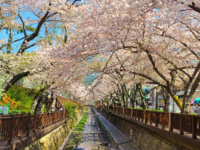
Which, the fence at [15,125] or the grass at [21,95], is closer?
the fence at [15,125]

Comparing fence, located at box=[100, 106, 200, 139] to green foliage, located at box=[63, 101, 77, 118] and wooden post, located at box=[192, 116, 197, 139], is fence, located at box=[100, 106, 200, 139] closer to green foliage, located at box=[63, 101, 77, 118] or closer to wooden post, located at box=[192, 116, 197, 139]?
wooden post, located at box=[192, 116, 197, 139]

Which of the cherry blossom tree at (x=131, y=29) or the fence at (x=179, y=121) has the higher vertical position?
the cherry blossom tree at (x=131, y=29)

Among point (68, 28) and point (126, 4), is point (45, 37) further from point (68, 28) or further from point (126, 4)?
point (126, 4)

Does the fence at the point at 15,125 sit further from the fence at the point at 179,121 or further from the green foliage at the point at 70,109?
the green foliage at the point at 70,109

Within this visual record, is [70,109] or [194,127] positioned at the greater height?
[194,127]

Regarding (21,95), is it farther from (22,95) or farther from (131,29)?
(131,29)

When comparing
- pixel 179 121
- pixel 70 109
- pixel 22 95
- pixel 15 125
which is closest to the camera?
pixel 15 125

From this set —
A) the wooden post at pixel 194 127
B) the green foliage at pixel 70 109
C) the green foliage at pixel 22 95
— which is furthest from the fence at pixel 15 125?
the green foliage at pixel 70 109

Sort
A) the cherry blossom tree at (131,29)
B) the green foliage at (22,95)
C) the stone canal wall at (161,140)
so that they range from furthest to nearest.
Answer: the green foliage at (22,95), the cherry blossom tree at (131,29), the stone canal wall at (161,140)

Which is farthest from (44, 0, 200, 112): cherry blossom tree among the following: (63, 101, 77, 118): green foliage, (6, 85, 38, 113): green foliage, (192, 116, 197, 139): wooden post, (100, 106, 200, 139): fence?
(63, 101, 77, 118): green foliage

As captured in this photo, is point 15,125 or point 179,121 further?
point 179,121

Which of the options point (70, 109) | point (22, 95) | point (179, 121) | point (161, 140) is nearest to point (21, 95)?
point (22, 95)

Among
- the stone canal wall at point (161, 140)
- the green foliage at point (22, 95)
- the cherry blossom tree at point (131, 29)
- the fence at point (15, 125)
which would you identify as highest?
the cherry blossom tree at point (131, 29)

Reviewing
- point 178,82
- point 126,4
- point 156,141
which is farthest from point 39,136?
point 178,82
